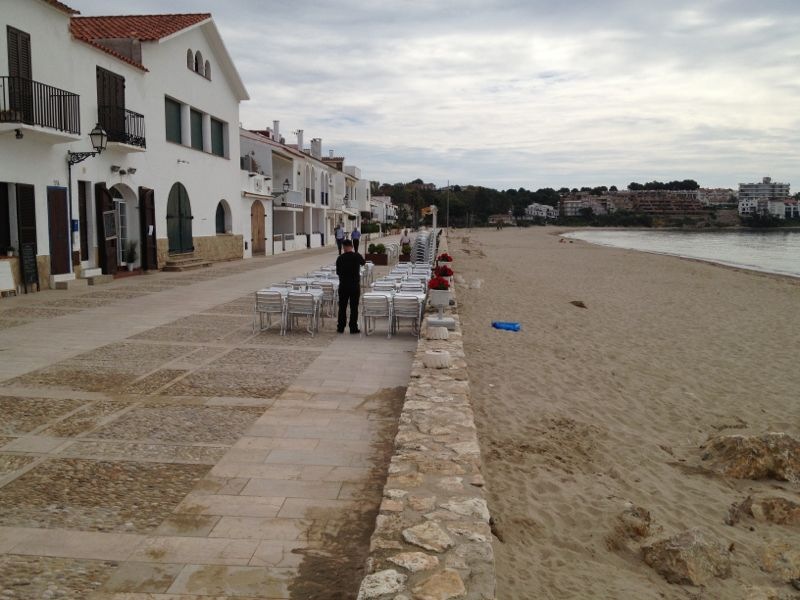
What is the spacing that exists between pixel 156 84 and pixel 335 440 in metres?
18.6

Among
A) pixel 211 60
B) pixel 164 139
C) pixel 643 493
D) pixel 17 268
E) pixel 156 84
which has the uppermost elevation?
pixel 211 60

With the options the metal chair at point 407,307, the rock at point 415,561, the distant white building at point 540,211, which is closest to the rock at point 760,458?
the rock at point 415,561

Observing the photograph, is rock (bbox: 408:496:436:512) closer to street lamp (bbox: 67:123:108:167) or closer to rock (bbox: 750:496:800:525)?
rock (bbox: 750:496:800:525)

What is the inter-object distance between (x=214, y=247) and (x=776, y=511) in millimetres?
23306

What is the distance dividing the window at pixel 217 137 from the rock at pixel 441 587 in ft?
80.9

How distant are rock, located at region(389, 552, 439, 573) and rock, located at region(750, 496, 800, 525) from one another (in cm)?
313

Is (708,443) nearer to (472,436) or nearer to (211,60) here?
(472,436)

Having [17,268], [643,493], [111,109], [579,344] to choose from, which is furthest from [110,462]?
[111,109]

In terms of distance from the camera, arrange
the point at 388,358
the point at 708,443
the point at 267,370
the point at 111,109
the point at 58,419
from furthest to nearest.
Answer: the point at 111,109 < the point at 388,358 < the point at 267,370 < the point at 708,443 < the point at 58,419

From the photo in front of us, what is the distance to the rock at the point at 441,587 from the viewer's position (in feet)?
9.13

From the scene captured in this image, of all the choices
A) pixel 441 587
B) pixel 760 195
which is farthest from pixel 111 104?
pixel 760 195

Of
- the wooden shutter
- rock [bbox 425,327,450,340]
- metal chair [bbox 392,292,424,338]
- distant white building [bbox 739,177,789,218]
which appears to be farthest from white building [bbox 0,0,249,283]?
distant white building [bbox 739,177,789,218]

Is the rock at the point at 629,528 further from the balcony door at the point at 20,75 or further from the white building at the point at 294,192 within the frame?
the white building at the point at 294,192

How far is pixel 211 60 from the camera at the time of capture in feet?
82.1
